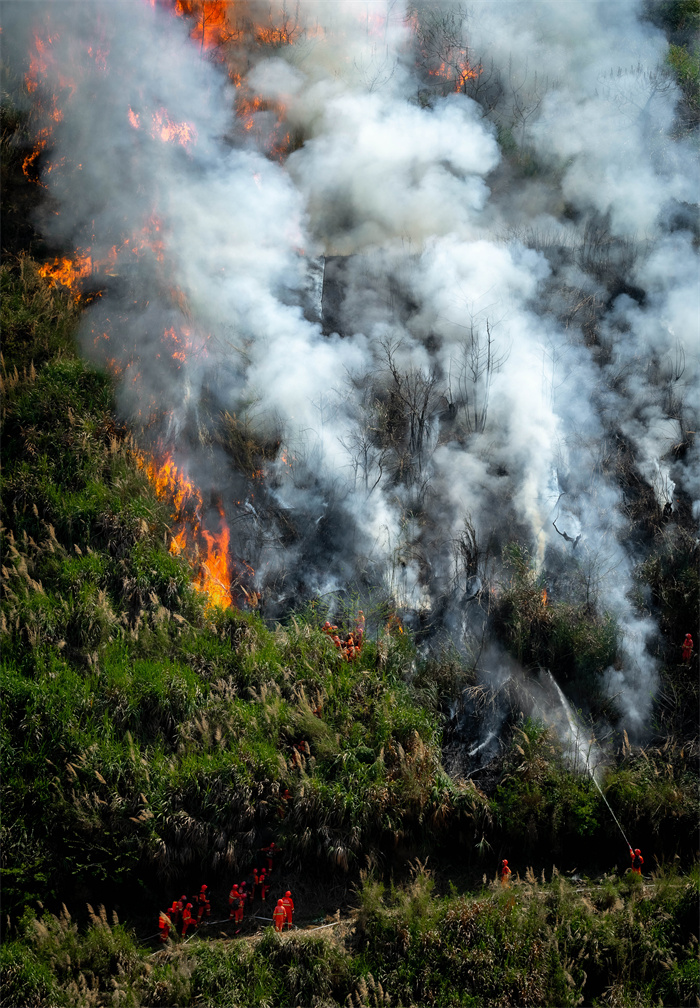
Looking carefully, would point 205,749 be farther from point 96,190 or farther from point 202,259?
point 96,190

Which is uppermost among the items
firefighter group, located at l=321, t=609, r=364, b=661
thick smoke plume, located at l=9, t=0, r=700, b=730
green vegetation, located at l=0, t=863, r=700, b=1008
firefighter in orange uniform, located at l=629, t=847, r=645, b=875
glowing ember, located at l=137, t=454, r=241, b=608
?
thick smoke plume, located at l=9, t=0, r=700, b=730

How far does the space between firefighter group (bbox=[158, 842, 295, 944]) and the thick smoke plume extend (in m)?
2.66

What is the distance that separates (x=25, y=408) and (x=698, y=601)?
7.87 m

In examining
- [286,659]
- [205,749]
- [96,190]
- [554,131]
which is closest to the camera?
[205,749]

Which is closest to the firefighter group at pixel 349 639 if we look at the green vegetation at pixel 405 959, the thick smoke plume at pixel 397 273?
the thick smoke plume at pixel 397 273

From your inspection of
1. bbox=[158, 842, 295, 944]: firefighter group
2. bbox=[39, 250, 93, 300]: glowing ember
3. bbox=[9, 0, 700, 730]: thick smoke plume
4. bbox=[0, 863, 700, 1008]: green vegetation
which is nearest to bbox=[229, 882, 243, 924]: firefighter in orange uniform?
bbox=[158, 842, 295, 944]: firefighter group

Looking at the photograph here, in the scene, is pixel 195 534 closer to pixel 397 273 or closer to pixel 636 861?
pixel 397 273

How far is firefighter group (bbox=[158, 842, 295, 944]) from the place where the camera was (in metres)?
5.88

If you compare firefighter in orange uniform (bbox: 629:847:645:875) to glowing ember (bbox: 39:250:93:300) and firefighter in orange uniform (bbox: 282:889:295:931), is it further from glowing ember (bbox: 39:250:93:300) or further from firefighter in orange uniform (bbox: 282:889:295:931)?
glowing ember (bbox: 39:250:93:300)

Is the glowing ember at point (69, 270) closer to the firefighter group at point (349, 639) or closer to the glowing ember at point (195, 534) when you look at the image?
the glowing ember at point (195, 534)

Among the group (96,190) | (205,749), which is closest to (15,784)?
(205,749)

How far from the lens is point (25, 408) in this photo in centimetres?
896

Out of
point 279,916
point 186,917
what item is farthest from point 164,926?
point 279,916

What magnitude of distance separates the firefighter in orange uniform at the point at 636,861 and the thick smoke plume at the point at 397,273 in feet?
3.93
